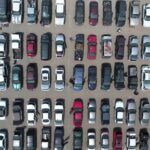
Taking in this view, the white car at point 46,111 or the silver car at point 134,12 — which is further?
the white car at point 46,111

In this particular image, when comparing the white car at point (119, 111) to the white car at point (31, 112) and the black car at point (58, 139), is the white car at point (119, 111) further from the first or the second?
the white car at point (31, 112)

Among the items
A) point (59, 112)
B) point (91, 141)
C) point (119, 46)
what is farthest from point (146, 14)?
point (91, 141)

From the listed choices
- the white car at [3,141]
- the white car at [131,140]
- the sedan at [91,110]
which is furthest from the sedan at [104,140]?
the white car at [3,141]

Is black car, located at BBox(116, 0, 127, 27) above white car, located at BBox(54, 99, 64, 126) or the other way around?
above

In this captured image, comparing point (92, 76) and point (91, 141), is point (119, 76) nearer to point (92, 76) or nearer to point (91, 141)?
point (92, 76)

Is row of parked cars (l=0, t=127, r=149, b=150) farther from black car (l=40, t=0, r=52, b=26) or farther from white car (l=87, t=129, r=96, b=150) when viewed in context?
black car (l=40, t=0, r=52, b=26)

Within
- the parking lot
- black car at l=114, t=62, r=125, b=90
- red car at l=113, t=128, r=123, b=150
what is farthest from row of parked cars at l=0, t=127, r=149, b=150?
black car at l=114, t=62, r=125, b=90
